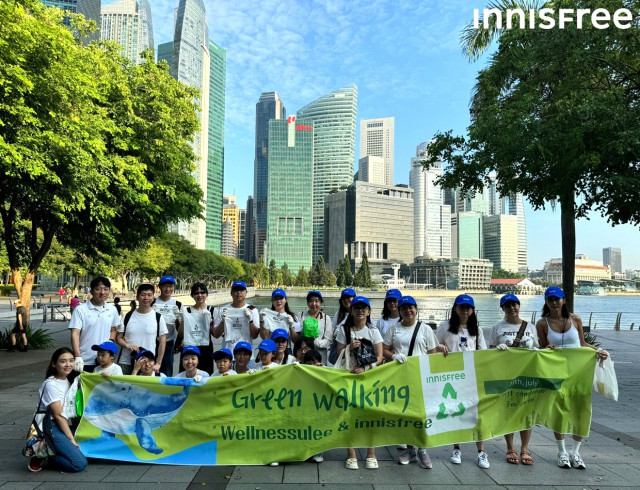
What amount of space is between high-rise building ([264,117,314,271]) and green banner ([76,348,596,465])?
6869 inches

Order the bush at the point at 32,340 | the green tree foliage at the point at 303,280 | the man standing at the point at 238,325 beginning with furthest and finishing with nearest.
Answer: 1. the green tree foliage at the point at 303,280
2. the bush at the point at 32,340
3. the man standing at the point at 238,325

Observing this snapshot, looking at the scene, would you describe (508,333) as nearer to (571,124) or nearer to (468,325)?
(468,325)

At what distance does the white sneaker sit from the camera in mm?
5035

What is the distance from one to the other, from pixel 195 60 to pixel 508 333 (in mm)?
203539

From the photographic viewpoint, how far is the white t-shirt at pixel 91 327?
580 cm

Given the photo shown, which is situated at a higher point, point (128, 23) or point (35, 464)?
point (128, 23)

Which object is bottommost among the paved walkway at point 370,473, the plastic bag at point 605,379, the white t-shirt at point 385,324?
the paved walkway at point 370,473

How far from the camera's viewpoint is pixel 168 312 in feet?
21.8

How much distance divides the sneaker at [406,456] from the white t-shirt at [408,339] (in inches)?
43.1

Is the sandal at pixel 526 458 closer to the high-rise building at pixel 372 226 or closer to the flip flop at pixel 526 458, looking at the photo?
the flip flop at pixel 526 458

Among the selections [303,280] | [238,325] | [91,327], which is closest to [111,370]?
[91,327]

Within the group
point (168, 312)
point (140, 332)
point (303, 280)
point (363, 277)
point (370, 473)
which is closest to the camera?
point (370, 473)

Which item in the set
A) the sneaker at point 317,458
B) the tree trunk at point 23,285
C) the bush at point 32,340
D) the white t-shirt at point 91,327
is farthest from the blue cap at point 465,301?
the tree trunk at point 23,285

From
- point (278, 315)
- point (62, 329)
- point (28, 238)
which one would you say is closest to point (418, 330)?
point (278, 315)
